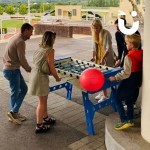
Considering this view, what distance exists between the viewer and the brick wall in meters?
16.2

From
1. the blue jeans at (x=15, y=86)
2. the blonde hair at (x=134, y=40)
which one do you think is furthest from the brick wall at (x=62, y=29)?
the blonde hair at (x=134, y=40)

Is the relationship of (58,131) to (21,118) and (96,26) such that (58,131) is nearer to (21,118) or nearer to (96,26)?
(21,118)

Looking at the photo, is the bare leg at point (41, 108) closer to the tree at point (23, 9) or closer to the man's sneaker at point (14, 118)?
the man's sneaker at point (14, 118)

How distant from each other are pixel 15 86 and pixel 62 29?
12.1m

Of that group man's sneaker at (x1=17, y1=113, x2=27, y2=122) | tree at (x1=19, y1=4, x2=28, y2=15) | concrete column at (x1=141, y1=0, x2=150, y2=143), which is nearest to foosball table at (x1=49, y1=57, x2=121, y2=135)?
concrete column at (x1=141, y1=0, x2=150, y2=143)

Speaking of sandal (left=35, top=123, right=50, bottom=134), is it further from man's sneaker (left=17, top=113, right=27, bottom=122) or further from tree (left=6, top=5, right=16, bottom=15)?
tree (left=6, top=5, right=16, bottom=15)

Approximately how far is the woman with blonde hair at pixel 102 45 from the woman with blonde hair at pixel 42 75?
1331 mm

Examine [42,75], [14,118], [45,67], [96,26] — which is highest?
[96,26]

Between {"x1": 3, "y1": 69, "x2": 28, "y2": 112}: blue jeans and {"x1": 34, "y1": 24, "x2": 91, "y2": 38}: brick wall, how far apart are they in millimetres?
11304

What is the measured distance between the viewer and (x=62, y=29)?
16344 mm

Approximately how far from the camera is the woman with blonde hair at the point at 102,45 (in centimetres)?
518

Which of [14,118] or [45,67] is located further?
[14,118]

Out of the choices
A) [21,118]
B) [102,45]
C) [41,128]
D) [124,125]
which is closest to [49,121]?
[41,128]

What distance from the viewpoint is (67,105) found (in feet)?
18.3
